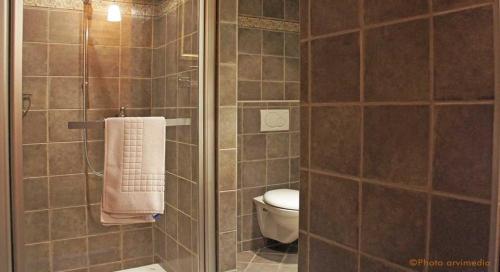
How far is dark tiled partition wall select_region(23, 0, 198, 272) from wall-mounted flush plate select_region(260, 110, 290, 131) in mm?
804

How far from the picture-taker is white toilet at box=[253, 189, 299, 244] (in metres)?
2.42

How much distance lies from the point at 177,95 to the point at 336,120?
1.42 metres

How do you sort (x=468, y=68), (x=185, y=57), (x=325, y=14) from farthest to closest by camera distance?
1. (x=185, y=57)
2. (x=325, y=14)
3. (x=468, y=68)

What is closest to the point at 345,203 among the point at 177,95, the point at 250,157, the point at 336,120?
the point at 336,120

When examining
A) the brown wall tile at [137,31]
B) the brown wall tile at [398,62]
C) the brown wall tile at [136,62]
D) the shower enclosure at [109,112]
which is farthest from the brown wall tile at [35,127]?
the brown wall tile at [398,62]

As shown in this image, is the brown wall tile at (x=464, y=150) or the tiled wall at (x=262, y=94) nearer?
the brown wall tile at (x=464, y=150)

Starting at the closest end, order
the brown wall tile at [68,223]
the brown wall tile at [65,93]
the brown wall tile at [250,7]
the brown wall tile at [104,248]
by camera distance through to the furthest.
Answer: the brown wall tile at [65,93] < the brown wall tile at [68,223] < the brown wall tile at [104,248] < the brown wall tile at [250,7]

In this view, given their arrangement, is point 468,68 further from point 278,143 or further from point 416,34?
point 278,143

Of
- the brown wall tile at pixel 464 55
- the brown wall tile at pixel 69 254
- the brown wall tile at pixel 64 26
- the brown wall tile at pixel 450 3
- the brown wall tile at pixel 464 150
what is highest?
the brown wall tile at pixel 64 26

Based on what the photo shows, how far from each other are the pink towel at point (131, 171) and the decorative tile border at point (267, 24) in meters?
1.15

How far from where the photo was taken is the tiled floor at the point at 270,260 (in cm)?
245

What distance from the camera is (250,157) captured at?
2.73 m

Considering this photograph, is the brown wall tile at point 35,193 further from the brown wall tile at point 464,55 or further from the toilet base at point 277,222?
the brown wall tile at point 464,55

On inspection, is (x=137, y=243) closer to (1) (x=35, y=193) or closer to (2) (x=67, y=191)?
(2) (x=67, y=191)
